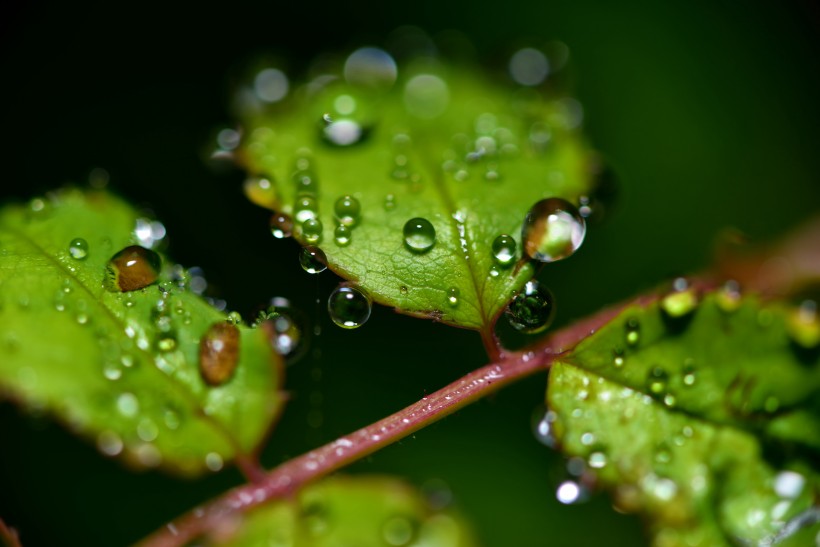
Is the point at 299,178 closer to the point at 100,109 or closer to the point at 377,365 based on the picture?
the point at 377,365

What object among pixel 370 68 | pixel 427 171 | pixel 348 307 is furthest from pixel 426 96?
pixel 348 307

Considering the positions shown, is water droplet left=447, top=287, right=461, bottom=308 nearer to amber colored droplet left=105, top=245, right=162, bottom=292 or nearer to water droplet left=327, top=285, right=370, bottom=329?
water droplet left=327, top=285, right=370, bottom=329

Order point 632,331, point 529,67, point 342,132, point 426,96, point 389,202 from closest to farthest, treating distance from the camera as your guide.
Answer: point 632,331 < point 389,202 < point 342,132 < point 426,96 < point 529,67

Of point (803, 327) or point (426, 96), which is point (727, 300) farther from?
point (426, 96)

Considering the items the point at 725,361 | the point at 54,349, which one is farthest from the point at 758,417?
the point at 54,349

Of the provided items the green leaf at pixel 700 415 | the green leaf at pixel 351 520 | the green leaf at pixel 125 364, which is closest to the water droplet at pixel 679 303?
the green leaf at pixel 700 415

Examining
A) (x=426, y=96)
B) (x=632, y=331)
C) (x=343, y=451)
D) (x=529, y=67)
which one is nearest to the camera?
(x=343, y=451)

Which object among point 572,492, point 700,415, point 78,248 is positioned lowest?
point 572,492
